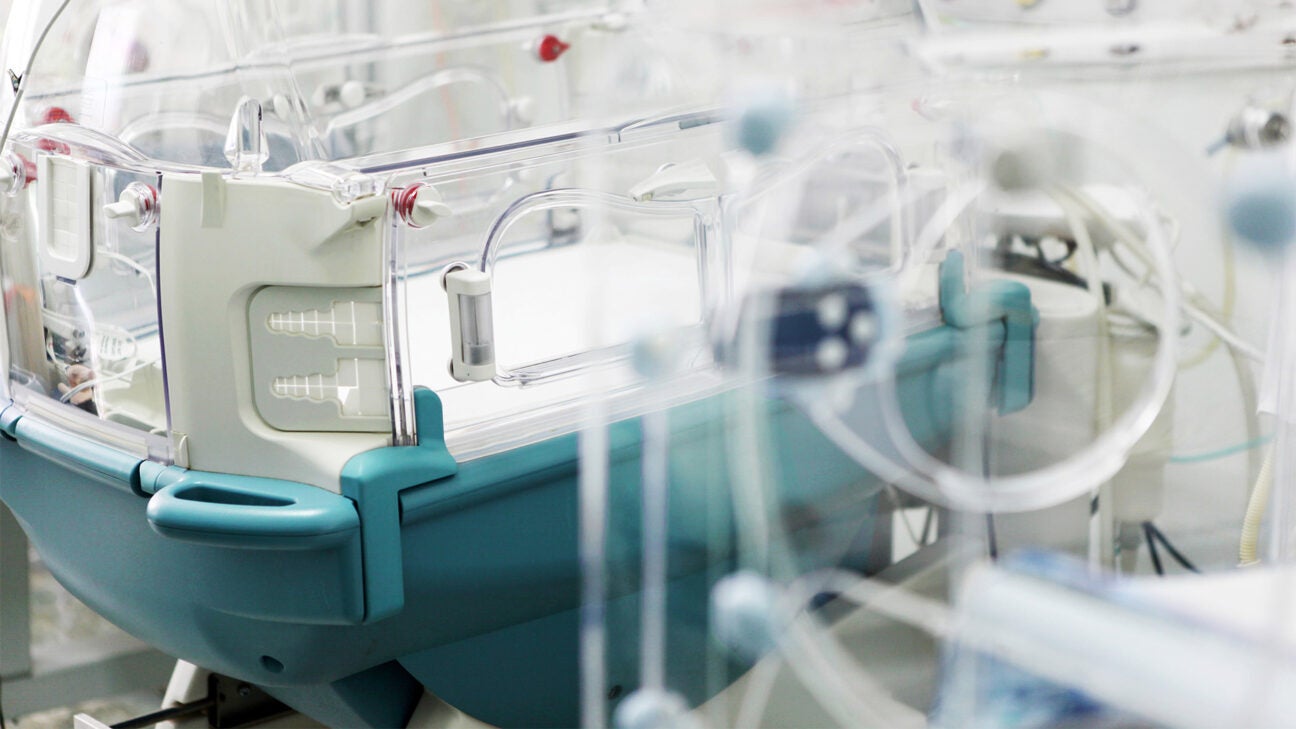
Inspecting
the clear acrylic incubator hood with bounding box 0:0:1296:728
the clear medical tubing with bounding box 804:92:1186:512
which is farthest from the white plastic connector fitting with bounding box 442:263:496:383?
the clear medical tubing with bounding box 804:92:1186:512

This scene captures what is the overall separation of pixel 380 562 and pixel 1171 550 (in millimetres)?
692

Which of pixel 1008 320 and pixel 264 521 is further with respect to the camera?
pixel 264 521

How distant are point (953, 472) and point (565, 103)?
1.27 m

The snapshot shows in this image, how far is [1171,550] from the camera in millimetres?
744

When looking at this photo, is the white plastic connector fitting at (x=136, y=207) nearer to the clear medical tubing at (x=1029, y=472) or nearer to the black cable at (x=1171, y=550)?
the clear medical tubing at (x=1029, y=472)

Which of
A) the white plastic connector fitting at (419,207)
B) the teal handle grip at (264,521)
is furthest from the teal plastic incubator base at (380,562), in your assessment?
the white plastic connector fitting at (419,207)

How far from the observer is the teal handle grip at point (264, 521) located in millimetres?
1098

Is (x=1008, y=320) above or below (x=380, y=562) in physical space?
above

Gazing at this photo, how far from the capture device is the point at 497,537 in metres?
1.25

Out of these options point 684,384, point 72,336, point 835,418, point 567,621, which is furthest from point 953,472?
point 72,336

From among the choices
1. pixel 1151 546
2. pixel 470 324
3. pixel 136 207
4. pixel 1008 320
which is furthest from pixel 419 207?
pixel 1151 546

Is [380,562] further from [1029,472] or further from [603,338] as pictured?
[1029,472]

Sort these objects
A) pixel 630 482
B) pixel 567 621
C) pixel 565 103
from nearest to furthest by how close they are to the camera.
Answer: pixel 630 482, pixel 567 621, pixel 565 103

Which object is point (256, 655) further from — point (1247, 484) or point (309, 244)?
point (1247, 484)
